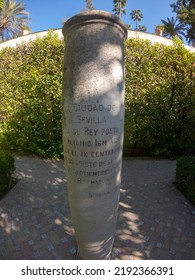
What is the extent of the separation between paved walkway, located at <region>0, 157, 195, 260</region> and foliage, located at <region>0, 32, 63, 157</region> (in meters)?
1.64

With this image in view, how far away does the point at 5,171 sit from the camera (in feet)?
16.0

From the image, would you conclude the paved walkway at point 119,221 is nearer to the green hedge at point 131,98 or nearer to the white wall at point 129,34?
the green hedge at point 131,98

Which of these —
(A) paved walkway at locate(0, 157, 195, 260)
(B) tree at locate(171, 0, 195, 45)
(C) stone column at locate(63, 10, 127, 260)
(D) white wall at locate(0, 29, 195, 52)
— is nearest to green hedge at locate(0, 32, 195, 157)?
(D) white wall at locate(0, 29, 195, 52)

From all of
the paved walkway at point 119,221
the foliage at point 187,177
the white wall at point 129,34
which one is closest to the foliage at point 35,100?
the white wall at point 129,34

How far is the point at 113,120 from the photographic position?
98.3 inches

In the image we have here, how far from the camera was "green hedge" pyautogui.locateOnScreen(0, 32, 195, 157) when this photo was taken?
7359 millimetres

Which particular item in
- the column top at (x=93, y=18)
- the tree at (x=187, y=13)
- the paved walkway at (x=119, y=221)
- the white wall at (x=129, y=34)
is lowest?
the paved walkway at (x=119, y=221)

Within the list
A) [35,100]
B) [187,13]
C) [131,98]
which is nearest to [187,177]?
[131,98]

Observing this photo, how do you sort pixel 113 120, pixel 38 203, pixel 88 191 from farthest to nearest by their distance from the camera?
pixel 38 203
pixel 88 191
pixel 113 120

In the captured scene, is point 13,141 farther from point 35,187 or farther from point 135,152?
point 135,152

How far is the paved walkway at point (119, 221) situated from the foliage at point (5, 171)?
162 mm

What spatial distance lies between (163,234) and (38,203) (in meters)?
2.54

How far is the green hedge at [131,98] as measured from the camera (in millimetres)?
7359

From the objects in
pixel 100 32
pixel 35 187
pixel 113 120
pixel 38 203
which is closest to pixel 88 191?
pixel 113 120
